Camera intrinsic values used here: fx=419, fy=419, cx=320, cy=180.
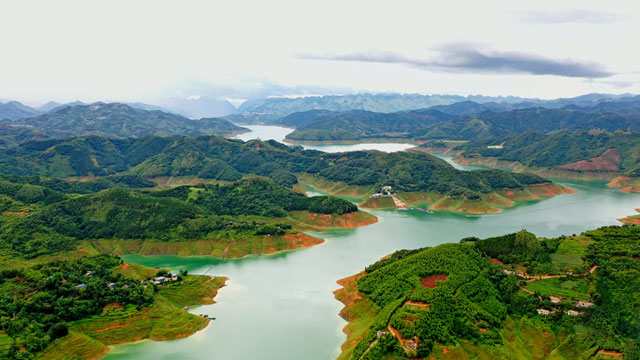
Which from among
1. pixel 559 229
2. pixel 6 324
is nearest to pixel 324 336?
pixel 6 324

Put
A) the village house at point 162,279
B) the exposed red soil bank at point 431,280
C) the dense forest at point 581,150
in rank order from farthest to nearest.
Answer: the dense forest at point 581,150
the village house at point 162,279
the exposed red soil bank at point 431,280

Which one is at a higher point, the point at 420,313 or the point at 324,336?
the point at 420,313

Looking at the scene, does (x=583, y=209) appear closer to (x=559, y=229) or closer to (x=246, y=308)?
(x=559, y=229)

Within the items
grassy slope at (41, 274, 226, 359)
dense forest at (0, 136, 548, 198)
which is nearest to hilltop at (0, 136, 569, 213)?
dense forest at (0, 136, 548, 198)

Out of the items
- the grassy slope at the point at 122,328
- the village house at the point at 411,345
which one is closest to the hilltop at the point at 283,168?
the grassy slope at the point at 122,328

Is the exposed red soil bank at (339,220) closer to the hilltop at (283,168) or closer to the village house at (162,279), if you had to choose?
the hilltop at (283,168)

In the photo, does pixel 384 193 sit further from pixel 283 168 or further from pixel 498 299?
pixel 498 299

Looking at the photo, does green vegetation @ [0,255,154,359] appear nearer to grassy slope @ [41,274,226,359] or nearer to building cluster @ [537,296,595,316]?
grassy slope @ [41,274,226,359]

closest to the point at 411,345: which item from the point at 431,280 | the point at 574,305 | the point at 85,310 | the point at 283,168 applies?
the point at 431,280
